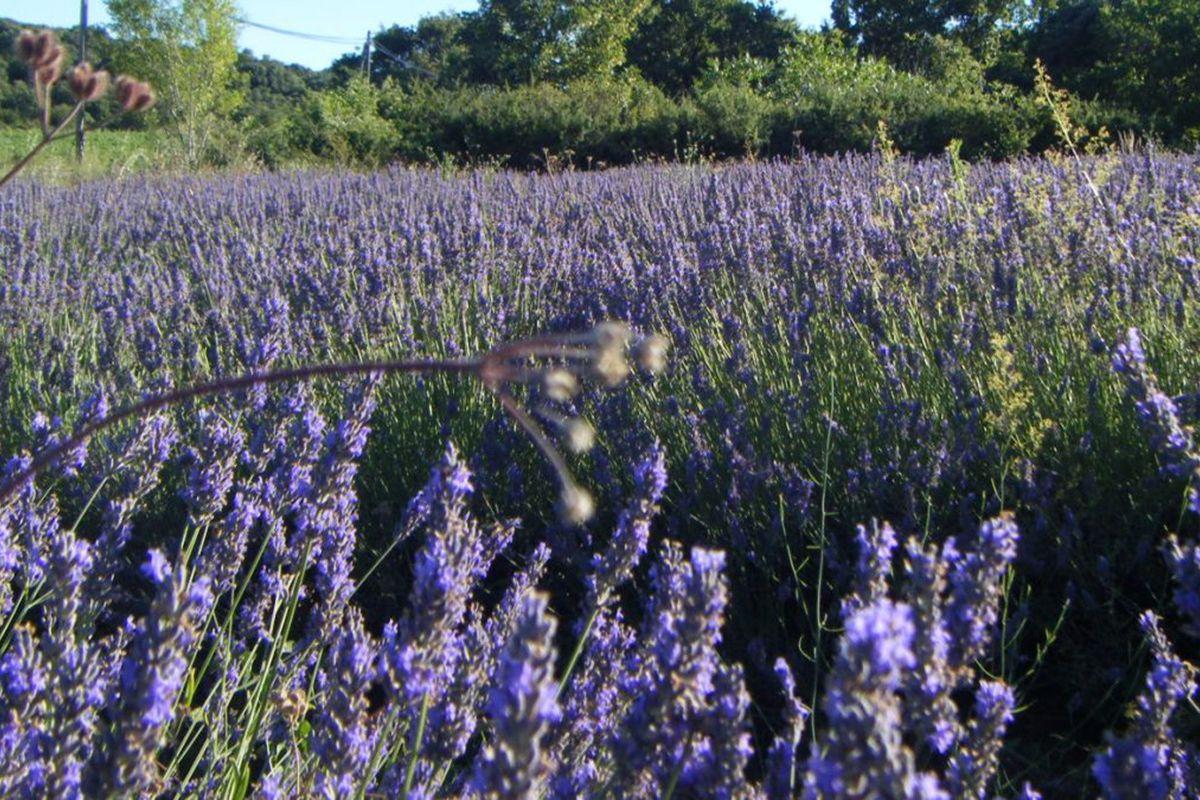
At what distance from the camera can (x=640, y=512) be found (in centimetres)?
136

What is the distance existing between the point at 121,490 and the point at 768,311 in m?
2.07

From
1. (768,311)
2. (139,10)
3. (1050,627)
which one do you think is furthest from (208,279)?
(139,10)

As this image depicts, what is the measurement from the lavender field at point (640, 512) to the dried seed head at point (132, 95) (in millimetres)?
383

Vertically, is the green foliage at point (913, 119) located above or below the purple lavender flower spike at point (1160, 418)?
above

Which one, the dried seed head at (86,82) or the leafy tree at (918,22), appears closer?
the dried seed head at (86,82)

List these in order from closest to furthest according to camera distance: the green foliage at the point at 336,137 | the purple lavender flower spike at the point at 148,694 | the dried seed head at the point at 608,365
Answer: the dried seed head at the point at 608,365 < the purple lavender flower spike at the point at 148,694 < the green foliage at the point at 336,137

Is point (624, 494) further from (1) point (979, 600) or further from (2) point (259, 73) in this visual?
(2) point (259, 73)

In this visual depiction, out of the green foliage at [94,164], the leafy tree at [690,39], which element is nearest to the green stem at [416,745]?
the green foliage at [94,164]

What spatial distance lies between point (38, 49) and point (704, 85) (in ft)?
75.6

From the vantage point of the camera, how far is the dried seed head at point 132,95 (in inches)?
37.0

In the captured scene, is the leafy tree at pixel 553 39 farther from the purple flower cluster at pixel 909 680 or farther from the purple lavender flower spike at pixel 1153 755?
the purple flower cluster at pixel 909 680

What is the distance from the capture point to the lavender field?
1.02 m

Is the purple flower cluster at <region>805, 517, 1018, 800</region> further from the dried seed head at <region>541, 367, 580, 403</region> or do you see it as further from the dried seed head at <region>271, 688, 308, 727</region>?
the dried seed head at <region>271, 688, 308, 727</region>

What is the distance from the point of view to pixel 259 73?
6012cm
